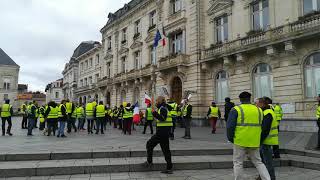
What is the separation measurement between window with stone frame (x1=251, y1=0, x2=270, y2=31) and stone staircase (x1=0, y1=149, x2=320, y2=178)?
1202 cm

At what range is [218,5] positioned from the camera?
2236cm

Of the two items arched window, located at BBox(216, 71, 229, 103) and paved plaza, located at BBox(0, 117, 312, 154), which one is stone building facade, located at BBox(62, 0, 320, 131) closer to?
arched window, located at BBox(216, 71, 229, 103)

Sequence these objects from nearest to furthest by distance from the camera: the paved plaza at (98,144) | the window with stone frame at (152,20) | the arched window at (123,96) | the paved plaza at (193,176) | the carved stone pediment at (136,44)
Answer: the paved plaza at (193,176) < the paved plaza at (98,144) < the window with stone frame at (152,20) < the carved stone pediment at (136,44) < the arched window at (123,96)

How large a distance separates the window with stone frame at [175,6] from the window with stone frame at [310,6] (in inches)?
456

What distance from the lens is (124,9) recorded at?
36.5 meters

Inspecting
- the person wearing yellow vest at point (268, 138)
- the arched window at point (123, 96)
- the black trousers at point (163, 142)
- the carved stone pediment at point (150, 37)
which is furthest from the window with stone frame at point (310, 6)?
the arched window at point (123, 96)

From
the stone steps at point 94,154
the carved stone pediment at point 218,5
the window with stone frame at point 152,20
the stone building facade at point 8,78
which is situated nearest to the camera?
the stone steps at point 94,154

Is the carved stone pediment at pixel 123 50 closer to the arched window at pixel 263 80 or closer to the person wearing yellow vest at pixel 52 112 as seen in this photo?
the arched window at pixel 263 80

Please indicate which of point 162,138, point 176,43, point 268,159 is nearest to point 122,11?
point 176,43

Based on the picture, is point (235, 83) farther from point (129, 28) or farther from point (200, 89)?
point (129, 28)

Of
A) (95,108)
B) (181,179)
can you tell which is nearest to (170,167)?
(181,179)

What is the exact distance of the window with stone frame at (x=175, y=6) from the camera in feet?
86.3

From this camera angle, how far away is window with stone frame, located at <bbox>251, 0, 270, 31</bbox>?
19195 mm

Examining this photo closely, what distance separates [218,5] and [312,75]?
30.4ft
